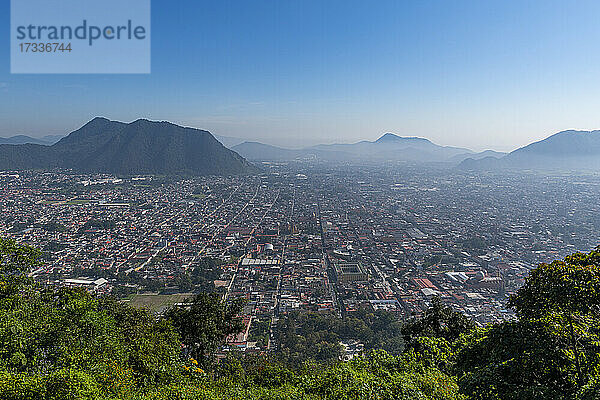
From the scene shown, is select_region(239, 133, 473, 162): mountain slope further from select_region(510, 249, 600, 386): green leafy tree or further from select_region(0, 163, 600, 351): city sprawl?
select_region(510, 249, 600, 386): green leafy tree

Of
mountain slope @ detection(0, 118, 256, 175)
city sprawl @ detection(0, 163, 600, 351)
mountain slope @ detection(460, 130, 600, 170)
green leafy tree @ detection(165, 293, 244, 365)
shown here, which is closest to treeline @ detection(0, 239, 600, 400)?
green leafy tree @ detection(165, 293, 244, 365)

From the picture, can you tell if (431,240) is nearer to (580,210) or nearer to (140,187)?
(580,210)

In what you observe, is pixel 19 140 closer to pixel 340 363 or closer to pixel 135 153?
pixel 135 153

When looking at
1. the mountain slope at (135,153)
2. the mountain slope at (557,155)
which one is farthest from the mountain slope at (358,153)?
the mountain slope at (135,153)

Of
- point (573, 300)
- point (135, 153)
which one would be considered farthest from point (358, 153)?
point (573, 300)

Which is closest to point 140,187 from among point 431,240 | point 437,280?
point 431,240

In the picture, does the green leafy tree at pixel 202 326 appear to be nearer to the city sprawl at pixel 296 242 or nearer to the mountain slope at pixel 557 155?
the city sprawl at pixel 296 242
